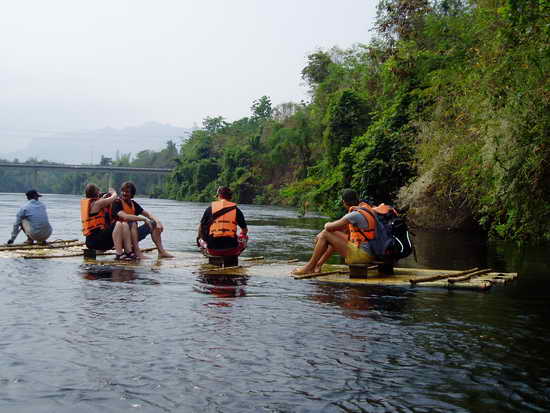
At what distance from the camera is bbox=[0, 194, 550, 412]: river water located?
5.31m

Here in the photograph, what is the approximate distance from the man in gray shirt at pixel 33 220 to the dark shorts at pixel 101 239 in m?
2.51

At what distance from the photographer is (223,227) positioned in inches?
489

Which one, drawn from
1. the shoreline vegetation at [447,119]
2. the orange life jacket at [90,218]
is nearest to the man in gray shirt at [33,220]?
the orange life jacket at [90,218]

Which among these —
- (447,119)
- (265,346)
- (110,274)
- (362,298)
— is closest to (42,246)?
(110,274)

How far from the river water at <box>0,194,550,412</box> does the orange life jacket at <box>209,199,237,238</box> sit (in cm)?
119

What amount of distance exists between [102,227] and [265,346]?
25.2 feet

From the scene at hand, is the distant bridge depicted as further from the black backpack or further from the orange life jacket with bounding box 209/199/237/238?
the black backpack

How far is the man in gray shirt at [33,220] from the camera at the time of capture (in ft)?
51.3

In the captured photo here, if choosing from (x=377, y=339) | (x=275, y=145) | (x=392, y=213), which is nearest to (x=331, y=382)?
(x=377, y=339)

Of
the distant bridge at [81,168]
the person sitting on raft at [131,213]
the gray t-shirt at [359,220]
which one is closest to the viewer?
the gray t-shirt at [359,220]

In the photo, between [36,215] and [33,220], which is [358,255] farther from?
[33,220]

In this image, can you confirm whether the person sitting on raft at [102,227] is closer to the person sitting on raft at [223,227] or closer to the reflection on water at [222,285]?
the person sitting on raft at [223,227]

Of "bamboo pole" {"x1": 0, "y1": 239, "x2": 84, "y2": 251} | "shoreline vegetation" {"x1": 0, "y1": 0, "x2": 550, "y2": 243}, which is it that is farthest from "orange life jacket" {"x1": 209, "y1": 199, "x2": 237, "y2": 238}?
"shoreline vegetation" {"x1": 0, "y1": 0, "x2": 550, "y2": 243}

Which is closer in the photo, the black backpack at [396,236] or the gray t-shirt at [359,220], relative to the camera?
the gray t-shirt at [359,220]
